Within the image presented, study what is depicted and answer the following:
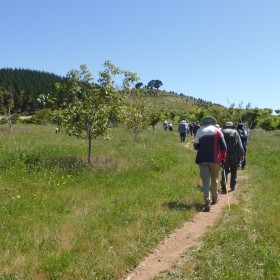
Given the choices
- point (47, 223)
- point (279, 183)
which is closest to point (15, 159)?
point (47, 223)

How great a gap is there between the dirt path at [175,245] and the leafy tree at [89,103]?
6.12 m

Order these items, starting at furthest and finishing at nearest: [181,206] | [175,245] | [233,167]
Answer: [233,167] < [181,206] < [175,245]

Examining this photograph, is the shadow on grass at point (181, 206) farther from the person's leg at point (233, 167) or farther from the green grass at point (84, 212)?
the person's leg at point (233, 167)

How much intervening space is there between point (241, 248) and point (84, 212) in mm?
3686

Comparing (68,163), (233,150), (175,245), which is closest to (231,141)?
(233,150)

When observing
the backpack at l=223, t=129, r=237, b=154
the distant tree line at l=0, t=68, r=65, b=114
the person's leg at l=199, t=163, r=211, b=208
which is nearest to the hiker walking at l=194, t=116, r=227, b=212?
the person's leg at l=199, t=163, r=211, b=208

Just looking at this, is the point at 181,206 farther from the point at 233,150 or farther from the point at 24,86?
the point at 24,86

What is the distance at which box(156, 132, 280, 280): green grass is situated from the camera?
5.48 meters

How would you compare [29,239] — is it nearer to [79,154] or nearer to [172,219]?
[172,219]

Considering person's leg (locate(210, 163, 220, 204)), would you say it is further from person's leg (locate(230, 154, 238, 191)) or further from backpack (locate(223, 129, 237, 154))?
backpack (locate(223, 129, 237, 154))

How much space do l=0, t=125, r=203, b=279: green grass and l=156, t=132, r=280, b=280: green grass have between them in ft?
2.98

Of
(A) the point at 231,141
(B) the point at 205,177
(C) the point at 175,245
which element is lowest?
(C) the point at 175,245

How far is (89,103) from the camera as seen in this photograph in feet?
45.1

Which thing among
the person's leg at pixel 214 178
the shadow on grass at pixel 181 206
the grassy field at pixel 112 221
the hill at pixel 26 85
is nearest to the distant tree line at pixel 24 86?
the hill at pixel 26 85
